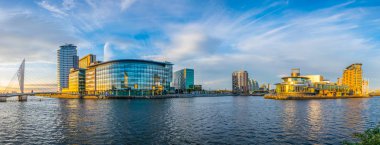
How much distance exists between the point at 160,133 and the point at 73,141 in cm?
1419

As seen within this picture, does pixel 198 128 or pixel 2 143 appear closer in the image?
pixel 2 143

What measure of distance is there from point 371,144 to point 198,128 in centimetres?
3489

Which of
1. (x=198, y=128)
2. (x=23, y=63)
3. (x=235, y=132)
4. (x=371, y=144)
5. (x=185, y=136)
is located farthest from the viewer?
(x=23, y=63)

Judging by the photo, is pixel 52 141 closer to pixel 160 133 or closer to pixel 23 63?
pixel 160 133

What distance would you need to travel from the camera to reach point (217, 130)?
155 feet

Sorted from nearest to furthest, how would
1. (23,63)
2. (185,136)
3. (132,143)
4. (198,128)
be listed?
(132,143) < (185,136) < (198,128) < (23,63)

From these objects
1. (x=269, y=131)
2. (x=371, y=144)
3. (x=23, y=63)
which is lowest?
(x=269, y=131)

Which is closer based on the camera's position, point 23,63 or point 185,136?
point 185,136

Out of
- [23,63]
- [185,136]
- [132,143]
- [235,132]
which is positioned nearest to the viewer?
[132,143]

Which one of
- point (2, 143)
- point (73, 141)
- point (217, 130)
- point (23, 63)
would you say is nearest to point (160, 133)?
point (217, 130)

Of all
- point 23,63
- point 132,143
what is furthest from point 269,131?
point 23,63

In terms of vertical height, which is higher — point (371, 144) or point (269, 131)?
point (371, 144)

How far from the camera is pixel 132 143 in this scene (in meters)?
36.5

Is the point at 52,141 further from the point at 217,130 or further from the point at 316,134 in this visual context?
the point at 316,134
